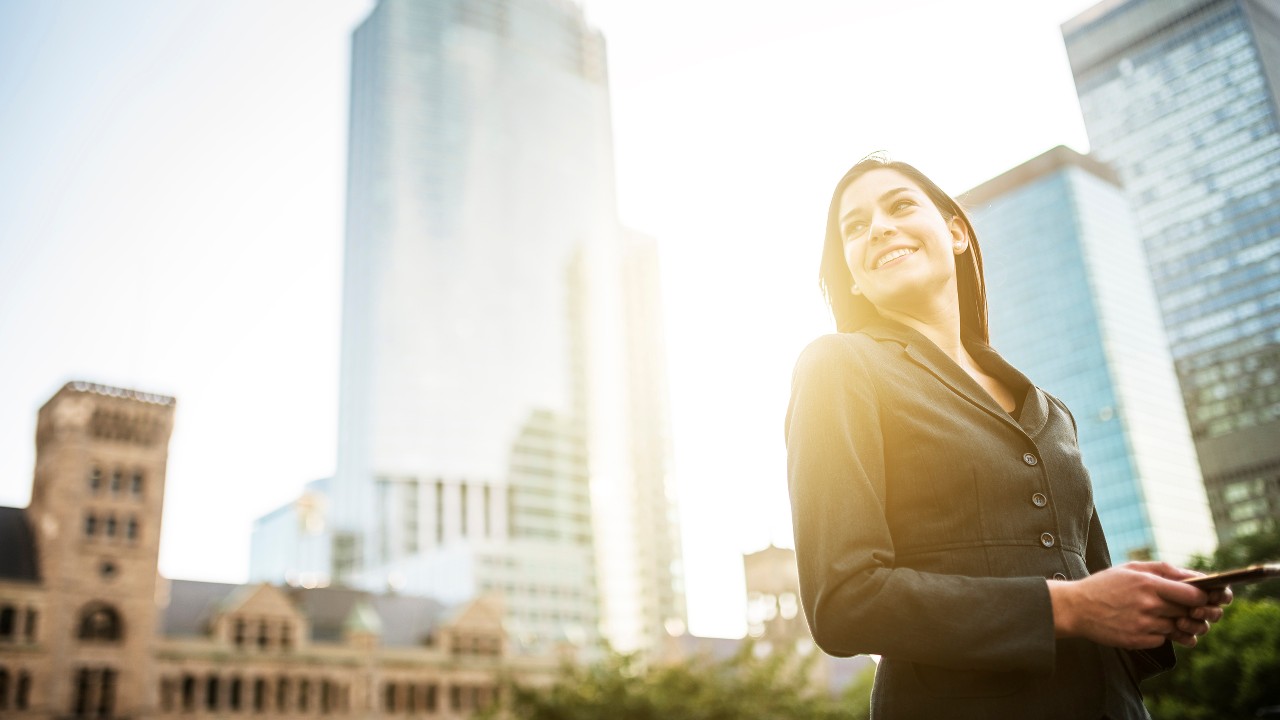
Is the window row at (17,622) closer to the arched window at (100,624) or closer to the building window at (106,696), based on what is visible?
the arched window at (100,624)

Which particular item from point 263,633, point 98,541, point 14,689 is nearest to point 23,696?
point 14,689

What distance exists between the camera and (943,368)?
8.67 feet

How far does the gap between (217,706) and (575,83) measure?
12781cm

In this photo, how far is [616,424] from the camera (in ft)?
472

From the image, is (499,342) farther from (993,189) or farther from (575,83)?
(993,189)

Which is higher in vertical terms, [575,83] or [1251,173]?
[575,83]

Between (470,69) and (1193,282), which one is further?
(470,69)

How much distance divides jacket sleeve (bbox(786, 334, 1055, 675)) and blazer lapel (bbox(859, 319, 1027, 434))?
23cm

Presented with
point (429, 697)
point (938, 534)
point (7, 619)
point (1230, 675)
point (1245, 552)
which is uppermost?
point (7, 619)

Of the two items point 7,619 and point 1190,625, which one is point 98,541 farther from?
point 1190,625

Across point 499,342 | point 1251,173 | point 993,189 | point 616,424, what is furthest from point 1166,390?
point 499,342

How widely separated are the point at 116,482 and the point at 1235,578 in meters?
56.9

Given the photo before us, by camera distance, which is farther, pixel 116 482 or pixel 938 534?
pixel 116 482

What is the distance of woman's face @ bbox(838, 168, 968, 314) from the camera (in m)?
2.82
